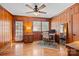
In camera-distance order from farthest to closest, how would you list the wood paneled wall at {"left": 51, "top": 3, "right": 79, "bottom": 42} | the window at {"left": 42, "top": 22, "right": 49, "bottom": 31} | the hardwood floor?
the window at {"left": 42, "top": 22, "right": 49, "bottom": 31}
the wood paneled wall at {"left": 51, "top": 3, "right": 79, "bottom": 42}
the hardwood floor

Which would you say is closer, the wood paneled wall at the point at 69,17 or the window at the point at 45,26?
the wood paneled wall at the point at 69,17

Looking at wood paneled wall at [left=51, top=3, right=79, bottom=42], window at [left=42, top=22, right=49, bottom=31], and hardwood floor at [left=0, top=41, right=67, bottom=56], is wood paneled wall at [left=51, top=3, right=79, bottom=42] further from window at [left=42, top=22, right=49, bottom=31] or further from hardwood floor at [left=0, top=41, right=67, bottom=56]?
hardwood floor at [left=0, top=41, right=67, bottom=56]

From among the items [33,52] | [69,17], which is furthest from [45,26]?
[33,52]

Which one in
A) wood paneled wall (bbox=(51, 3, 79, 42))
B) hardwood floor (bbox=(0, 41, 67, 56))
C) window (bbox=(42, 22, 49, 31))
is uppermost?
wood paneled wall (bbox=(51, 3, 79, 42))

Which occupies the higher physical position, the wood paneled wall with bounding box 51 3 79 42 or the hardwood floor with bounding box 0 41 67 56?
the wood paneled wall with bounding box 51 3 79 42

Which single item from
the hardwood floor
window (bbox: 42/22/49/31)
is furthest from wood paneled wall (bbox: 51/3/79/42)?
the hardwood floor

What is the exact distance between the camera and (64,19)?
7.64ft

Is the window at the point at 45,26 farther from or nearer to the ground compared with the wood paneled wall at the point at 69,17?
nearer to the ground

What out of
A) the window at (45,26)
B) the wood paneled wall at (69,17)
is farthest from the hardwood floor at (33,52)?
the window at (45,26)

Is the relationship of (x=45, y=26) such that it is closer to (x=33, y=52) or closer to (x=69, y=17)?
(x=69, y=17)

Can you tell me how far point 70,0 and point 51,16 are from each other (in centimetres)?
155

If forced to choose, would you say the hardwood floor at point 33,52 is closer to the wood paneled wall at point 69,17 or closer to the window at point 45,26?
the wood paneled wall at point 69,17

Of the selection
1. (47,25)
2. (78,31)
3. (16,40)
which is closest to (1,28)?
(16,40)

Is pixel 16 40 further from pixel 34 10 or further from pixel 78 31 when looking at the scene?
pixel 78 31
